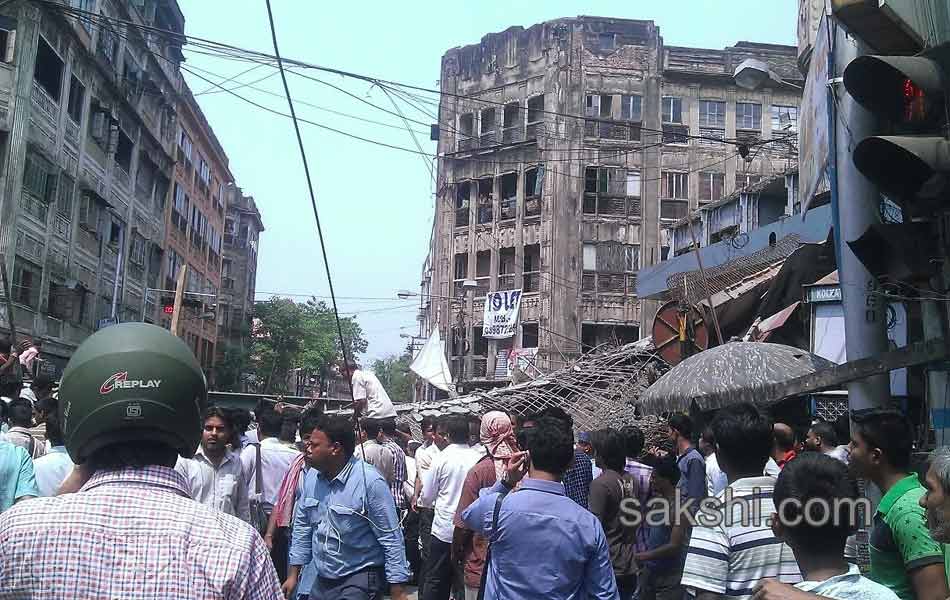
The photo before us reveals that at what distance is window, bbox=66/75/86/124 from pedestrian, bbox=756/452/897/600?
26.5 metres

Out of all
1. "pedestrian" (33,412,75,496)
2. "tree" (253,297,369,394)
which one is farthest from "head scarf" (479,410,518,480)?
"tree" (253,297,369,394)

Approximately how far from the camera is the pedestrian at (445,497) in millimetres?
7066

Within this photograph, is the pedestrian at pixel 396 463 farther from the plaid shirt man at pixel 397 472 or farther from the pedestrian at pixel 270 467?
the pedestrian at pixel 270 467

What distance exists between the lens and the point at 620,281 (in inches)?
1480

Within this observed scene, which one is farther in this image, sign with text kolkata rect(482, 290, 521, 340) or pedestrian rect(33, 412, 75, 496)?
sign with text kolkata rect(482, 290, 521, 340)

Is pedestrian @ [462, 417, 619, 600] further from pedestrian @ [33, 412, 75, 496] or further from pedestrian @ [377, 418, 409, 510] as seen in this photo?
pedestrian @ [377, 418, 409, 510]

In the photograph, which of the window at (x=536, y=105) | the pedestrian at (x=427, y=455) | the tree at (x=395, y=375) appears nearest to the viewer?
the pedestrian at (x=427, y=455)

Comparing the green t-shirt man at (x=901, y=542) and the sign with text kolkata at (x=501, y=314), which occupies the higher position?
the sign with text kolkata at (x=501, y=314)

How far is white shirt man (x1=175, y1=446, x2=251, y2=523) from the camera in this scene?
18.0ft

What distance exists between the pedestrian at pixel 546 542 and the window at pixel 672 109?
1436 inches

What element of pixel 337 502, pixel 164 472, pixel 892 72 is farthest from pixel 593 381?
pixel 164 472

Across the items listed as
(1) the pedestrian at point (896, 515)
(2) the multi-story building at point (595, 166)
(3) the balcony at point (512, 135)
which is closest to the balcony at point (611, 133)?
(2) the multi-story building at point (595, 166)

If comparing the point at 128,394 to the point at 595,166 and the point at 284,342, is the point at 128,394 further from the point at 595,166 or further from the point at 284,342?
the point at 284,342

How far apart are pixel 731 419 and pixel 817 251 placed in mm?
10688
